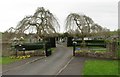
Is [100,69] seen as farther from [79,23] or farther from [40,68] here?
[79,23]

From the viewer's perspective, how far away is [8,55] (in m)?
34.1

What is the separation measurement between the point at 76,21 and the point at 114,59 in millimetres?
20355

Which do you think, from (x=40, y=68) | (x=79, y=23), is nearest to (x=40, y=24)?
(x=79, y=23)

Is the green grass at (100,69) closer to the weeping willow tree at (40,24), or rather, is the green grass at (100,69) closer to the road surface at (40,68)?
the road surface at (40,68)

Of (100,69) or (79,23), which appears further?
(79,23)

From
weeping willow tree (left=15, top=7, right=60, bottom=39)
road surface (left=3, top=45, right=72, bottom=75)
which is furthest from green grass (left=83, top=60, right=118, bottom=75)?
weeping willow tree (left=15, top=7, right=60, bottom=39)

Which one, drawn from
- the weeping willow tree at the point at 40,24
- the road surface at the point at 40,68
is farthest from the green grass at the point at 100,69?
the weeping willow tree at the point at 40,24

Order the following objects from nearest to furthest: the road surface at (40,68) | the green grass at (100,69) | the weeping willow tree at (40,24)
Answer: the green grass at (100,69) < the road surface at (40,68) < the weeping willow tree at (40,24)

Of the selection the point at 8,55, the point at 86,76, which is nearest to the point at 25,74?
the point at 86,76

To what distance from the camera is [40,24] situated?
43.3m

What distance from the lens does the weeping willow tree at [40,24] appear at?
42.6 meters

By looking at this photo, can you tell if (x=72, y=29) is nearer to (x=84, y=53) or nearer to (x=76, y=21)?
(x=76, y=21)

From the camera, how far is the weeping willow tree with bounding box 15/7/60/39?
42625 millimetres

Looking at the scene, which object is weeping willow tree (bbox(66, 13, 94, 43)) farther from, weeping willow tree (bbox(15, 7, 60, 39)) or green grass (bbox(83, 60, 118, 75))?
green grass (bbox(83, 60, 118, 75))
